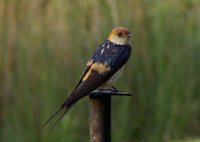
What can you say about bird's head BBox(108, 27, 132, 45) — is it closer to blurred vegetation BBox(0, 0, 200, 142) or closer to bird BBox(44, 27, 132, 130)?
bird BBox(44, 27, 132, 130)

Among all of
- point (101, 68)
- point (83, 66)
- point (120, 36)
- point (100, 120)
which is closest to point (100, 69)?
point (101, 68)

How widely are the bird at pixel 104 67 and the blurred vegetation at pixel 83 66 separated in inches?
81.8

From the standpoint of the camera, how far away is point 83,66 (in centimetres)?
756

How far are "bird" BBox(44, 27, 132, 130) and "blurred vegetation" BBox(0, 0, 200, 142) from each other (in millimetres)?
2078

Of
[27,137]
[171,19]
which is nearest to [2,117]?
[27,137]

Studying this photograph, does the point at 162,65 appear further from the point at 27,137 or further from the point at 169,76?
the point at 27,137

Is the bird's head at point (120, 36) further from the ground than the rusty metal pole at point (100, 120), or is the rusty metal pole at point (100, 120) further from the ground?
the bird's head at point (120, 36)

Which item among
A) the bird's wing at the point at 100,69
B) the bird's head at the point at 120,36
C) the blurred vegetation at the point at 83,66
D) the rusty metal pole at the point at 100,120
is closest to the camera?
the rusty metal pole at the point at 100,120

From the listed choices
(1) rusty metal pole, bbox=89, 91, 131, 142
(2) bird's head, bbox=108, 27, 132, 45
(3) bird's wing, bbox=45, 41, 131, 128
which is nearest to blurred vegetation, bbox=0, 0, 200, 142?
(2) bird's head, bbox=108, 27, 132, 45

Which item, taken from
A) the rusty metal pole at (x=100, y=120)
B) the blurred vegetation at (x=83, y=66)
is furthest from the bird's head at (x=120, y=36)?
the blurred vegetation at (x=83, y=66)

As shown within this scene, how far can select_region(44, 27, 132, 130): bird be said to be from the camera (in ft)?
15.1

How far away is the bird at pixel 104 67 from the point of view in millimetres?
4597

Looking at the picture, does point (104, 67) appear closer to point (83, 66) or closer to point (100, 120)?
point (100, 120)

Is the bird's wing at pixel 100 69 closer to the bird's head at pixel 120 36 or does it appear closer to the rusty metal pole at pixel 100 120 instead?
the bird's head at pixel 120 36
